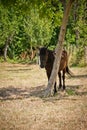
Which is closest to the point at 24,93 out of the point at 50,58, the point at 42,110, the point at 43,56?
the point at 50,58

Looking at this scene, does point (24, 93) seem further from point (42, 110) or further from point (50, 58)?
point (42, 110)

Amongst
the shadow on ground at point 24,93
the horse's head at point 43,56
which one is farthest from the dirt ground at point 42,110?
the horse's head at point 43,56

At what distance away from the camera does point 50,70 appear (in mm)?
13211

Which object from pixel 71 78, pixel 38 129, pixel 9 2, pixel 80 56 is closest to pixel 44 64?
pixel 9 2

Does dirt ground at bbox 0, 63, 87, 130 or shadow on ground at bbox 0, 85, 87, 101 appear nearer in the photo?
dirt ground at bbox 0, 63, 87, 130

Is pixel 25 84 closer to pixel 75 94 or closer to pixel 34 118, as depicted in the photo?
pixel 75 94

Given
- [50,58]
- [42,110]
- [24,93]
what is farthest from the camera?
[24,93]

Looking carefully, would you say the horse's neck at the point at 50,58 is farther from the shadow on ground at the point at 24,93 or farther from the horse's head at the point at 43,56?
the shadow on ground at the point at 24,93

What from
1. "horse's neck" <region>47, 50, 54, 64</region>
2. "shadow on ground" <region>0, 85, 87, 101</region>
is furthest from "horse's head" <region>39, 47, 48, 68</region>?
"shadow on ground" <region>0, 85, 87, 101</region>

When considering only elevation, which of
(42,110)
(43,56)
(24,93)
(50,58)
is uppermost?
(43,56)

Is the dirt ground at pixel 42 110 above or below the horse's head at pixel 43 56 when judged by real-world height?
below

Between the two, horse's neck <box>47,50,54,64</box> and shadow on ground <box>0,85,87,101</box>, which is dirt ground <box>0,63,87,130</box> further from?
horse's neck <box>47,50,54,64</box>

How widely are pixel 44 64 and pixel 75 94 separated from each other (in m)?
1.69

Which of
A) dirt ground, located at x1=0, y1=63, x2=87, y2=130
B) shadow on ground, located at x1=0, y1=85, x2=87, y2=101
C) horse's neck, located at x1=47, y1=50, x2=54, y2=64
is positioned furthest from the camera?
horse's neck, located at x1=47, y1=50, x2=54, y2=64
